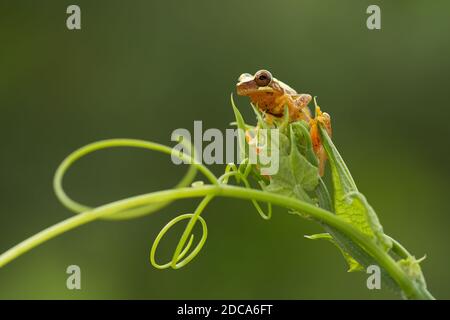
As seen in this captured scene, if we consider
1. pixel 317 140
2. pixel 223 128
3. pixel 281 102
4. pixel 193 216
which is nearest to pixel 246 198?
pixel 193 216

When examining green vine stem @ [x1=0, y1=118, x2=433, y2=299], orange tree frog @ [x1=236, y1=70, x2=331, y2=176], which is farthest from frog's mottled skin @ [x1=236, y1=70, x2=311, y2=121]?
green vine stem @ [x1=0, y1=118, x2=433, y2=299]

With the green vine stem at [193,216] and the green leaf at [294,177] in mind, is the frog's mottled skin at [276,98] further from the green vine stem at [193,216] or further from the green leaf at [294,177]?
the green vine stem at [193,216]

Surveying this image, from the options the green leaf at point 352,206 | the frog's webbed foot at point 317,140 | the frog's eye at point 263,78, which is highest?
the frog's eye at point 263,78

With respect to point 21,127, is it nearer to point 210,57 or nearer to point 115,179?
point 115,179

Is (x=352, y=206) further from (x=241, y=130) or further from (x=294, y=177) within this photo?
(x=241, y=130)

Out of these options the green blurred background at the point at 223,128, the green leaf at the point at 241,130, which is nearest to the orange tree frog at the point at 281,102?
the green leaf at the point at 241,130

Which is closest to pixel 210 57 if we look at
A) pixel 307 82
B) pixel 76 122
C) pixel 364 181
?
pixel 307 82
